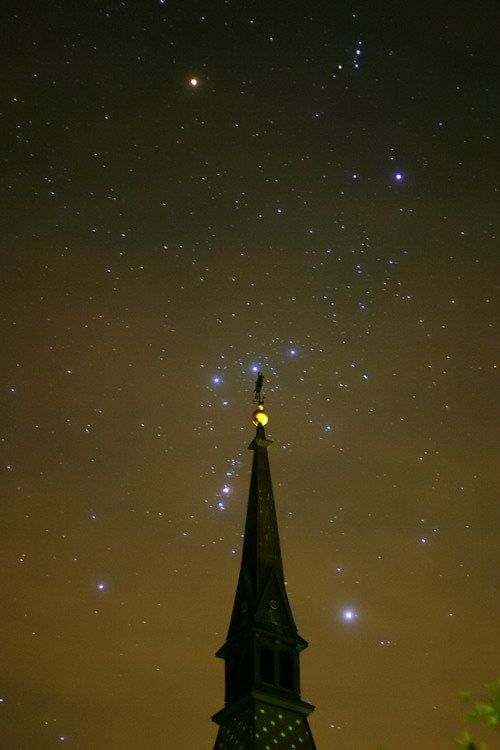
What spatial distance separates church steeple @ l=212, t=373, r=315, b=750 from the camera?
33406 millimetres

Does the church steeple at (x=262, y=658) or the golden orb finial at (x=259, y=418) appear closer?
the church steeple at (x=262, y=658)

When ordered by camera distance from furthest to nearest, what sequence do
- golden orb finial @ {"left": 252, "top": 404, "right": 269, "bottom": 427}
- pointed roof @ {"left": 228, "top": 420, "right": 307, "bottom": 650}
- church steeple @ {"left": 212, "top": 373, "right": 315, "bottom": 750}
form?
1. golden orb finial @ {"left": 252, "top": 404, "right": 269, "bottom": 427}
2. pointed roof @ {"left": 228, "top": 420, "right": 307, "bottom": 650}
3. church steeple @ {"left": 212, "top": 373, "right": 315, "bottom": 750}

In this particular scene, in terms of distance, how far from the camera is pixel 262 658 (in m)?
35.4

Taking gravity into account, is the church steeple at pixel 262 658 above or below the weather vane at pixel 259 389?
below

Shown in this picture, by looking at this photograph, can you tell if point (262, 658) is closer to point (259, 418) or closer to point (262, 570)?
point (262, 570)

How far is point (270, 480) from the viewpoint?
142 feet

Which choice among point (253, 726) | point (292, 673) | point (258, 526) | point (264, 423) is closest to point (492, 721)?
point (253, 726)

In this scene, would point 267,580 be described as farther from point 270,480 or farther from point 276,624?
point 270,480

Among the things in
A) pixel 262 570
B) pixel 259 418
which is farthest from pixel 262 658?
pixel 259 418

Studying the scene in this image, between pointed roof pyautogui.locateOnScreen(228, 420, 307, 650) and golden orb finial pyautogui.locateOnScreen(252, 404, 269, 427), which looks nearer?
pointed roof pyautogui.locateOnScreen(228, 420, 307, 650)

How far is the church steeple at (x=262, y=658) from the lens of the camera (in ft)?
110

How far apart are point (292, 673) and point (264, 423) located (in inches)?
530

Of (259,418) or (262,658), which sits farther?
(259,418)

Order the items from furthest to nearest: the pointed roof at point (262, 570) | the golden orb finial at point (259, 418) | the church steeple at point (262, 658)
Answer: the golden orb finial at point (259, 418) < the pointed roof at point (262, 570) < the church steeple at point (262, 658)
